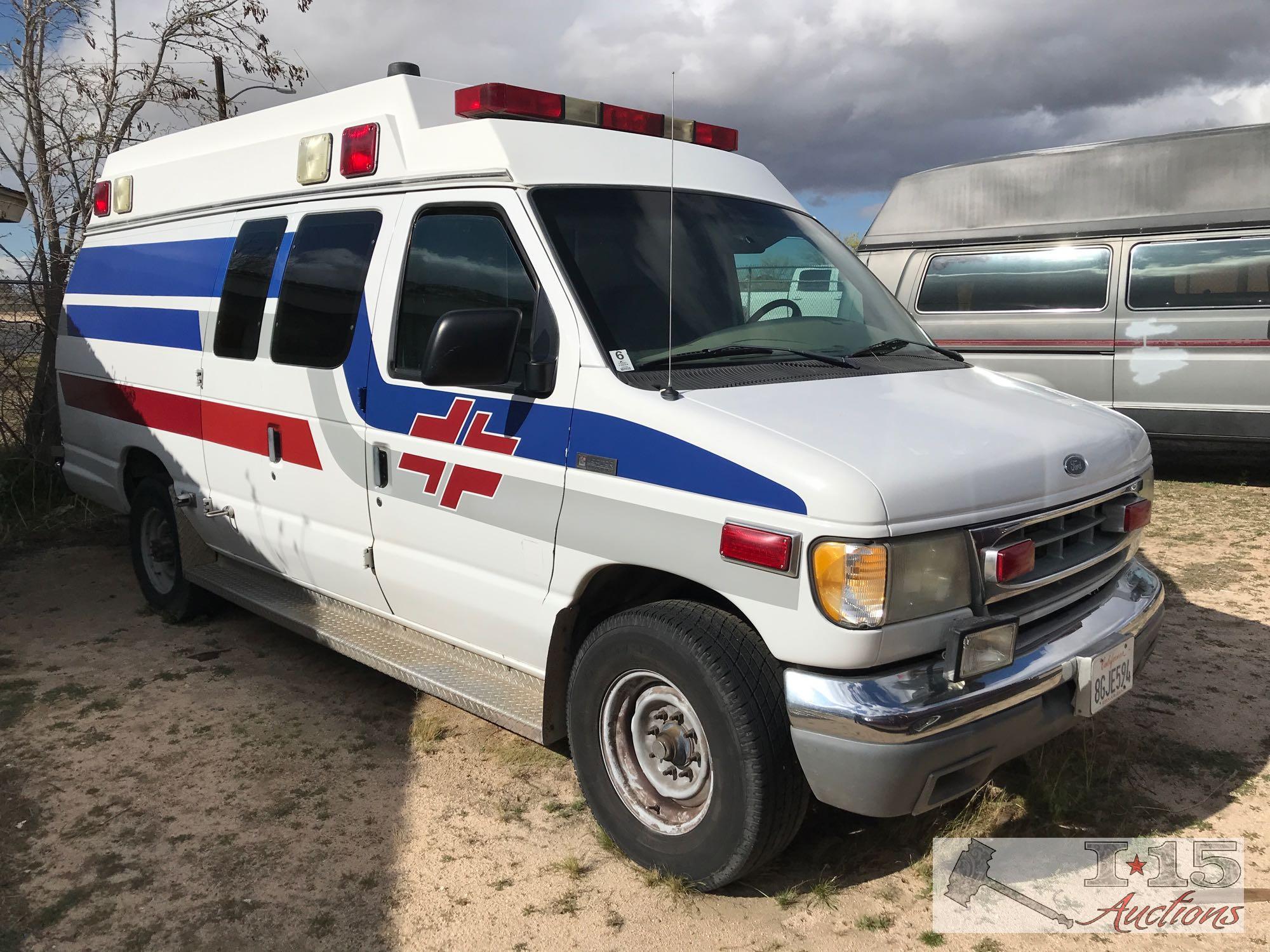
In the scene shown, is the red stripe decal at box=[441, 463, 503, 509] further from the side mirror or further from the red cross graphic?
the side mirror

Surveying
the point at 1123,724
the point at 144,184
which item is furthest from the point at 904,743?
the point at 144,184

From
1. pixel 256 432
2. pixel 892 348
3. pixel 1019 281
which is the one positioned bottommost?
pixel 256 432

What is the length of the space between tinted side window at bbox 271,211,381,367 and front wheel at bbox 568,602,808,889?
1.80 meters

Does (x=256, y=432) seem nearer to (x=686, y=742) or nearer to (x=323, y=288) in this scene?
(x=323, y=288)

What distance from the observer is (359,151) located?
4.27m

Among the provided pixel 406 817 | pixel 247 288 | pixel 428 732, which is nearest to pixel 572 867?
pixel 406 817

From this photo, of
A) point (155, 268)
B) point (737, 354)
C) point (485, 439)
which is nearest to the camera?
point (737, 354)

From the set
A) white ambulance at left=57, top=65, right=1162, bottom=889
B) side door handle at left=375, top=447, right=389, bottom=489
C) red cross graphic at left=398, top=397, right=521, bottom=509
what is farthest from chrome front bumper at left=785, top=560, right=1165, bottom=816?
side door handle at left=375, top=447, right=389, bottom=489

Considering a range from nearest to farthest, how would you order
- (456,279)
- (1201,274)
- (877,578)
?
1. (877,578)
2. (456,279)
3. (1201,274)

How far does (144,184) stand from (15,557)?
10.0 feet

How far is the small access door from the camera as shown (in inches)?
167

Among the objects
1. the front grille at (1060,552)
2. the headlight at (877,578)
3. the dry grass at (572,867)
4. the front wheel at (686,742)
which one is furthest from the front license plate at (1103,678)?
the dry grass at (572,867)

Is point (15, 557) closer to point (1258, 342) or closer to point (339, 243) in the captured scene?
point (339, 243)

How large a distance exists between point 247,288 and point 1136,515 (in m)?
3.86
